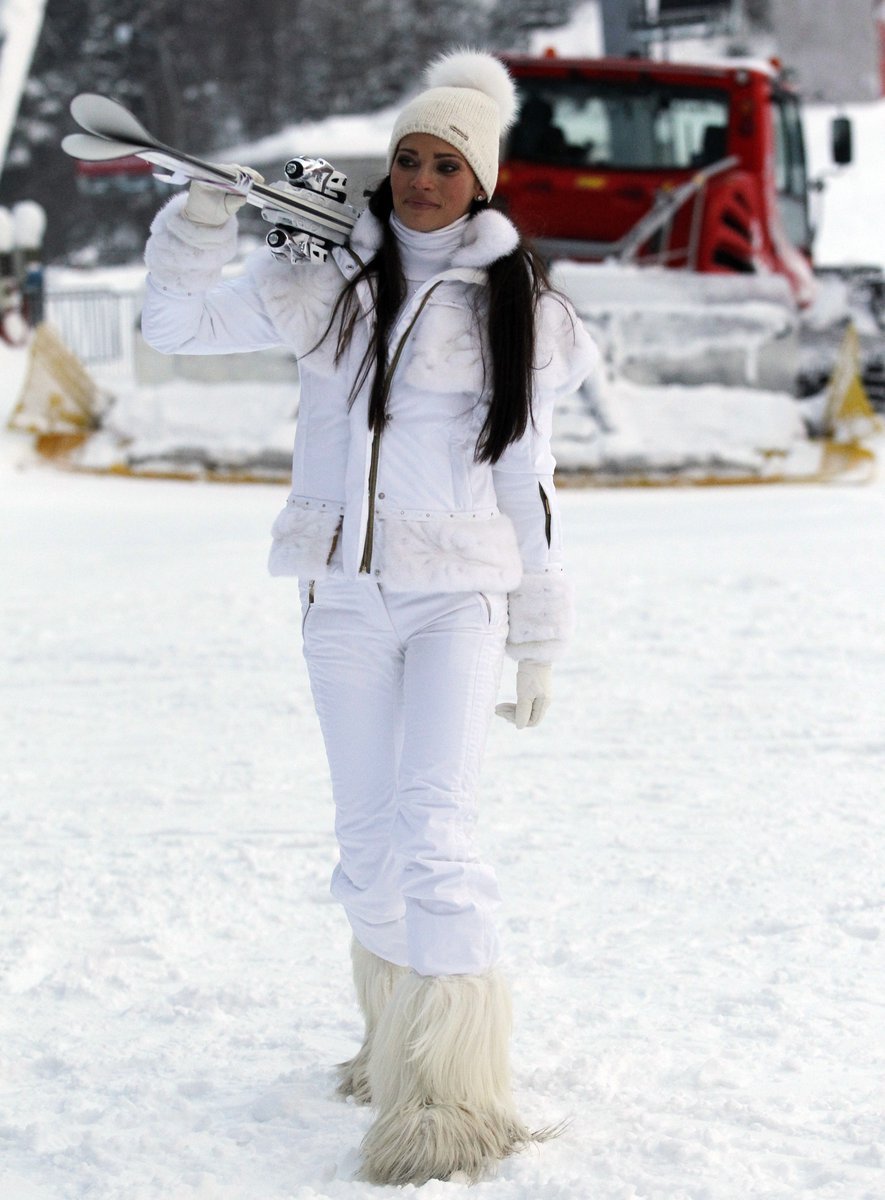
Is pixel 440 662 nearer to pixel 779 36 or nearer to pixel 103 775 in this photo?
pixel 103 775

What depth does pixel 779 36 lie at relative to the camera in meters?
53.1

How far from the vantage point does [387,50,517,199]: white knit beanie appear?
8.97 ft

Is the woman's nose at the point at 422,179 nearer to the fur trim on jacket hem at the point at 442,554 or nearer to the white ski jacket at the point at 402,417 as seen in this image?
the white ski jacket at the point at 402,417

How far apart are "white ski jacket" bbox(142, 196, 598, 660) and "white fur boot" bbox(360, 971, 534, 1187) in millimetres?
607

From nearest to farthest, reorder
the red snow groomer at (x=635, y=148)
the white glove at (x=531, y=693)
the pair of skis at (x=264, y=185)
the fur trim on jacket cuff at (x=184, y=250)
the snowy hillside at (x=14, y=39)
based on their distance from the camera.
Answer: the pair of skis at (x=264, y=185), the fur trim on jacket cuff at (x=184, y=250), the white glove at (x=531, y=693), the red snow groomer at (x=635, y=148), the snowy hillside at (x=14, y=39)

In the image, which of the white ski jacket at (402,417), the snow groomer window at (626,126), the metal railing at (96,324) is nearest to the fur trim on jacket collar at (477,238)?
the white ski jacket at (402,417)

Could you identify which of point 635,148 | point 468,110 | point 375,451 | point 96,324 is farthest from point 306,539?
point 96,324

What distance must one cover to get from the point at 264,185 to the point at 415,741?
91 centimetres

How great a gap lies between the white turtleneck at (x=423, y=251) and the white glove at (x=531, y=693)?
26.3 inches

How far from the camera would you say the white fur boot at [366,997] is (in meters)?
2.93

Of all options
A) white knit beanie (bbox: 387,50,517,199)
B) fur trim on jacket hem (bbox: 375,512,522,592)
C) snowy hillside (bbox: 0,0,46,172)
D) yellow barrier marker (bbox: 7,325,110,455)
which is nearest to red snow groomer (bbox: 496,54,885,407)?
yellow barrier marker (bbox: 7,325,110,455)

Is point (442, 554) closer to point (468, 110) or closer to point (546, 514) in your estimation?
point (546, 514)

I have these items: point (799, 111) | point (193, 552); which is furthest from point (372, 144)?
point (193, 552)

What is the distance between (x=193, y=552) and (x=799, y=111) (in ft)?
21.8
